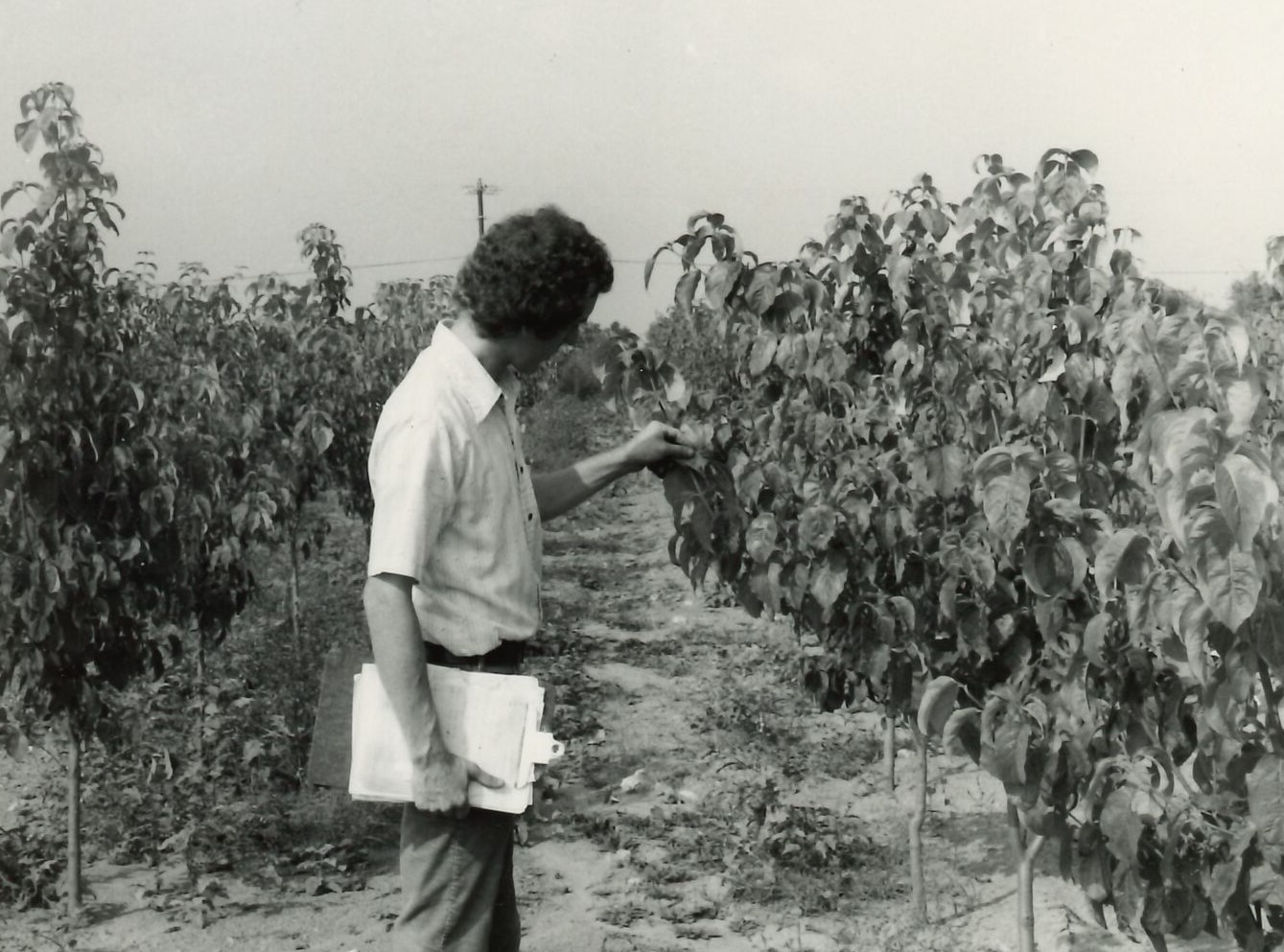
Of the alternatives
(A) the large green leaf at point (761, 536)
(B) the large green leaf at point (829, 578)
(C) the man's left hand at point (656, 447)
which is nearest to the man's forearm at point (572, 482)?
(C) the man's left hand at point (656, 447)

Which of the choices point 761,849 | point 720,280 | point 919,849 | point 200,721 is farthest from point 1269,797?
point 200,721

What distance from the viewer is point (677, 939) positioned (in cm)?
409

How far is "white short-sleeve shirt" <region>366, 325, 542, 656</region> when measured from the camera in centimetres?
212

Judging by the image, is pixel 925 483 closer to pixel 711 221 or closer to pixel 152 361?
pixel 711 221

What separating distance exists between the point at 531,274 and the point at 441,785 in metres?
0.92

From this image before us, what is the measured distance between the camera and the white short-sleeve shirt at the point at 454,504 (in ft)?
6.94

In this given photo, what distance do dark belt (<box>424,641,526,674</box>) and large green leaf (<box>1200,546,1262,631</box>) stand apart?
3.88 ft

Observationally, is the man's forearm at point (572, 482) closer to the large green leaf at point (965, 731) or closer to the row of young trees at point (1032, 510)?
the row of young trees at point (1032, 510)

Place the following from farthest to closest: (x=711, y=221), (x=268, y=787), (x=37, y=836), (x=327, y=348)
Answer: (x=327, y=348), (x=268, y=787), (x=37, y=836), (x=711, y=221)

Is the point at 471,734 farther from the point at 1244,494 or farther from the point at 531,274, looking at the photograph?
the point at 1244,494

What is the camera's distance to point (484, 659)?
2.30 m

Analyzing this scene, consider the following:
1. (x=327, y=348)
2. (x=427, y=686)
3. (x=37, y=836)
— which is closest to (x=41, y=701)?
(x=37, y=836)

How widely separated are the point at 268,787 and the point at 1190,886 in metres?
4.05

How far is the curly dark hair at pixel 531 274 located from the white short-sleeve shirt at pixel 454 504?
0.30 feet
